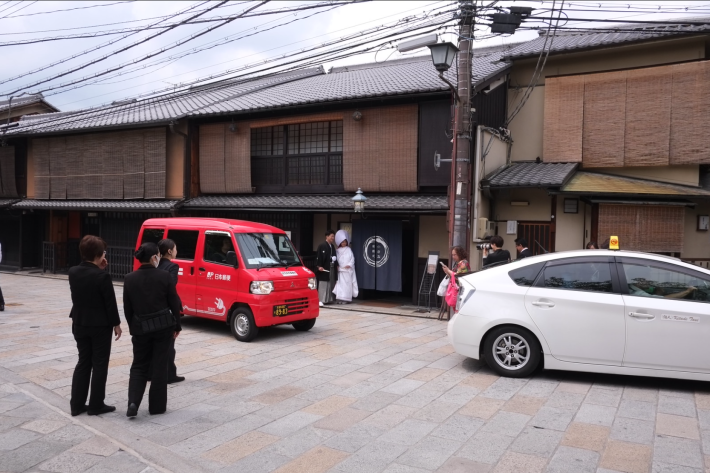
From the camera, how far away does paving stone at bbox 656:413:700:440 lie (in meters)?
5.14

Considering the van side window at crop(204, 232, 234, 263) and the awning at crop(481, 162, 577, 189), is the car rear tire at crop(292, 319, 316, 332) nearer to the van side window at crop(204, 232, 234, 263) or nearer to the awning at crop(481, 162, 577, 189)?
the van side window at crop(204, 232, 234, 263)

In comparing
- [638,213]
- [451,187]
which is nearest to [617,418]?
[451,187]

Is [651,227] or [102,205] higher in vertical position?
[102,205]

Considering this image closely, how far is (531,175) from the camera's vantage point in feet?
42.1

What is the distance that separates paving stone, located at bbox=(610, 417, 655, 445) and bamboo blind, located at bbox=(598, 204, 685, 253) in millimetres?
7724

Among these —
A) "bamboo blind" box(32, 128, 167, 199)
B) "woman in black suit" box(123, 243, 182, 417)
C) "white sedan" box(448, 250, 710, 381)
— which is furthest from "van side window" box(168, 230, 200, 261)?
"bamboo blind" box(32, 128, 167, 199)

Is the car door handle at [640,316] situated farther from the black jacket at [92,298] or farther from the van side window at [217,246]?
the van side window at [217,246]

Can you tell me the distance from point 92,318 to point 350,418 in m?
2.75

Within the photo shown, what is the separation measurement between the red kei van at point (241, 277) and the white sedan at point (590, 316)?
3318 millimetres

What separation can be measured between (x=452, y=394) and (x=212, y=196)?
12173mm

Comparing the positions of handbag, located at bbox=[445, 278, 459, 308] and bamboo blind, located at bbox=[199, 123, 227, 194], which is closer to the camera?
handbag, located at bbox=[445, 278, 459, 308]

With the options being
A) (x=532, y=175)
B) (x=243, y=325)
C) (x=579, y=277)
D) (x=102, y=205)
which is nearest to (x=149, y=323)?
(x=243, y=325)

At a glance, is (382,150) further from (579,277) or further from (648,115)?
(579,277)

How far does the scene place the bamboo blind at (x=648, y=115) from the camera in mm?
12570
